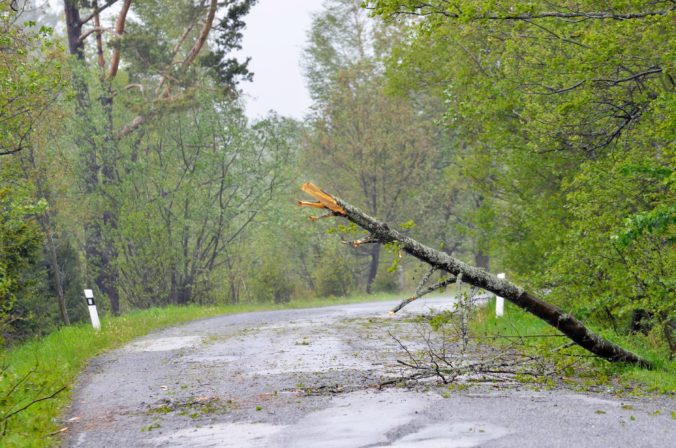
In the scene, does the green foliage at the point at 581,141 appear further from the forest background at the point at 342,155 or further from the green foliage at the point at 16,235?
the green foliage at the point at 16,235

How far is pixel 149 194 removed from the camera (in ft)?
87.3

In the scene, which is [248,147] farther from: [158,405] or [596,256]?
[158,405]

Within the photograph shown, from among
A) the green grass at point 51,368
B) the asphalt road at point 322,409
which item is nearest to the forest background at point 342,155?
the green grass at point 51,368

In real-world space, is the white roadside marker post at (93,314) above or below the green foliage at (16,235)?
below

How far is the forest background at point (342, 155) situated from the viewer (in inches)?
442

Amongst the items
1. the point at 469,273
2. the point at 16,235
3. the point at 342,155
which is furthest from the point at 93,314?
the point at 342,155

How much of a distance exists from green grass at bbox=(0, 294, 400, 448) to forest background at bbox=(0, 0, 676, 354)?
1.10m

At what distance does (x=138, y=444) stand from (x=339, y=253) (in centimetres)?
2971

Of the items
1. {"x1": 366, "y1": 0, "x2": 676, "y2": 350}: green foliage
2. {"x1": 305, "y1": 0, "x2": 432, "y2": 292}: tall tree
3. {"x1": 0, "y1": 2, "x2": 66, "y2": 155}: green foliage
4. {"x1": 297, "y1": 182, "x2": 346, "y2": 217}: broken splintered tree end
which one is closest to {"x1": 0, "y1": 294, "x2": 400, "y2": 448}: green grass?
{"x1": 297, "y1": 182, "x2": 346, "y2": 217}: broken splintered tree end

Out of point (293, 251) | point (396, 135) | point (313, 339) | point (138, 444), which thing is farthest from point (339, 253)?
point (138, 444)

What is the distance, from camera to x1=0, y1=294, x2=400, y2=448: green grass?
6.82 metres

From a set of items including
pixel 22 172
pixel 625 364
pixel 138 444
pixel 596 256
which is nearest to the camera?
pixel 138 444

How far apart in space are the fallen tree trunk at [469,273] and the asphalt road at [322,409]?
3.78 ft

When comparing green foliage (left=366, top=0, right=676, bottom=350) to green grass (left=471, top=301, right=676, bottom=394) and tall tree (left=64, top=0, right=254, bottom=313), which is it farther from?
tall tree (left=64, top=0, right=254, bottom=313)
